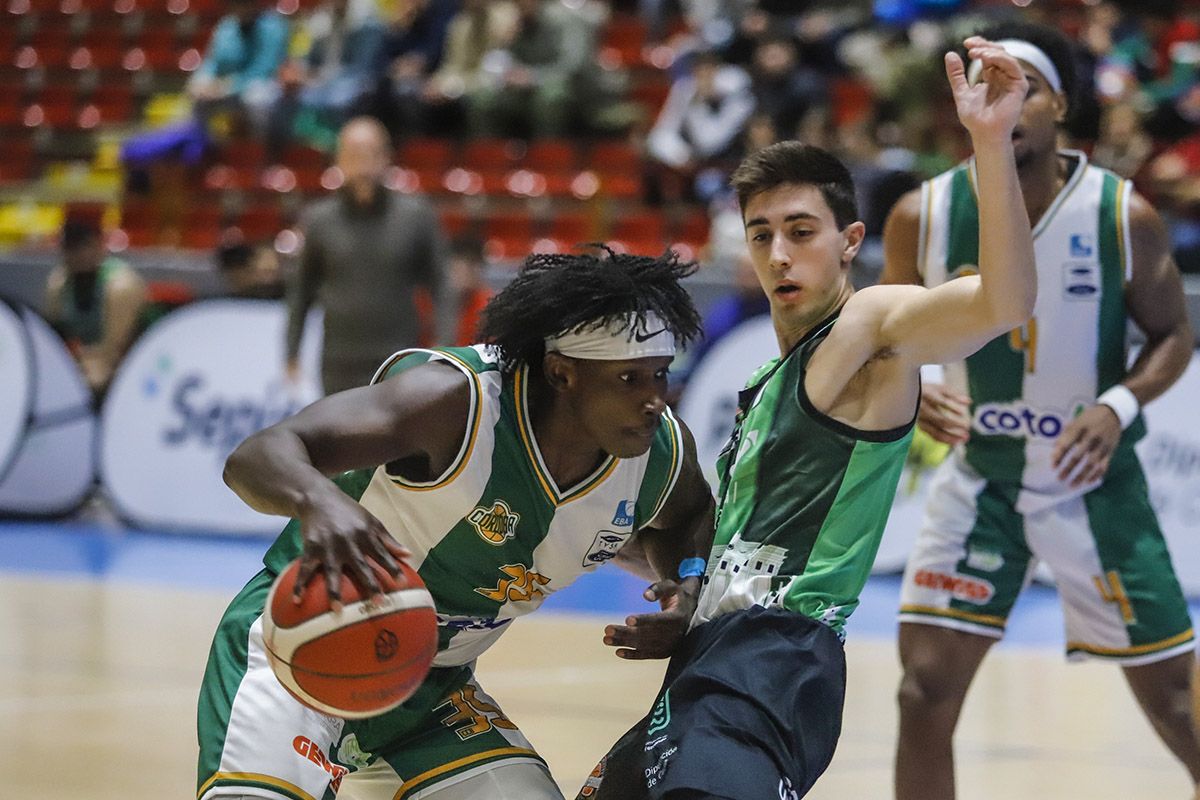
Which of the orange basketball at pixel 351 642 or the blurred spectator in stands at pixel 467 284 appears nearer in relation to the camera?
the orange basketball at pixel 351 642

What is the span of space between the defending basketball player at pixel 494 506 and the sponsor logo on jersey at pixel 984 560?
1186 millimetres

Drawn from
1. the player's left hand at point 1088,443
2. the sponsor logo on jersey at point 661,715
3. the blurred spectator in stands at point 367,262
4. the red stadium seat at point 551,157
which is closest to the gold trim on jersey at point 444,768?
the sponsor logo on jersey at point 661,715

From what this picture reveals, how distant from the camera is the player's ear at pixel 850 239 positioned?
3.60 meters

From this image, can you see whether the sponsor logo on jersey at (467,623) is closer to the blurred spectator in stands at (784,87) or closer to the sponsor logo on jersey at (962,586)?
the sponsor logo on jersey at (962,586)

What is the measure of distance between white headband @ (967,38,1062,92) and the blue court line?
375 centimetres

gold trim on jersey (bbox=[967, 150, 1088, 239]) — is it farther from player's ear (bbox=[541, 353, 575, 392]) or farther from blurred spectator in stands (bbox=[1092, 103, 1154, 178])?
blurred spectator in stands (bbox=[1092, 103, 1154, 178])

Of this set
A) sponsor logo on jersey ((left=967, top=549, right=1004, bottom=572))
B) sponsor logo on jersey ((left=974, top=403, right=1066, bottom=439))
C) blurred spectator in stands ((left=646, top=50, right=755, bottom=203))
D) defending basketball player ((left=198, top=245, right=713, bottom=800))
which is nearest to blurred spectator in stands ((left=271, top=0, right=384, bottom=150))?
blurred spectator in stands ((left=646, top=50, right=755, bottom=203))

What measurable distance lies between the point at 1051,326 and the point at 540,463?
5.87 feet

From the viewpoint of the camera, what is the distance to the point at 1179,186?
10852 mm

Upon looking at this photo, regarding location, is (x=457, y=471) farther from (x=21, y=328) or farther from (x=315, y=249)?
(x=21, y=328)

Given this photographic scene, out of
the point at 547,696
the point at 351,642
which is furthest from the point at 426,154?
the point at 351,642

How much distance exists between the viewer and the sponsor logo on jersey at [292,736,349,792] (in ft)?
11.3

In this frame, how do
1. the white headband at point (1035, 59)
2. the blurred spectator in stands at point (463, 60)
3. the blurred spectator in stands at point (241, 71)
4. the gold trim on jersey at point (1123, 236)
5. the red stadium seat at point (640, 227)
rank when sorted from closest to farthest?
the white headband at point (1035, 59) < the gold trim on jersey at point (1123, 236) < the red stadium seat at point (640, 227) < the blurred spectator in stands at point (463, 60) < the blurred spectator in stands at point (241, 71)

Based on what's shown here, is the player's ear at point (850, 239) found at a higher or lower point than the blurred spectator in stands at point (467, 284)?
higher
